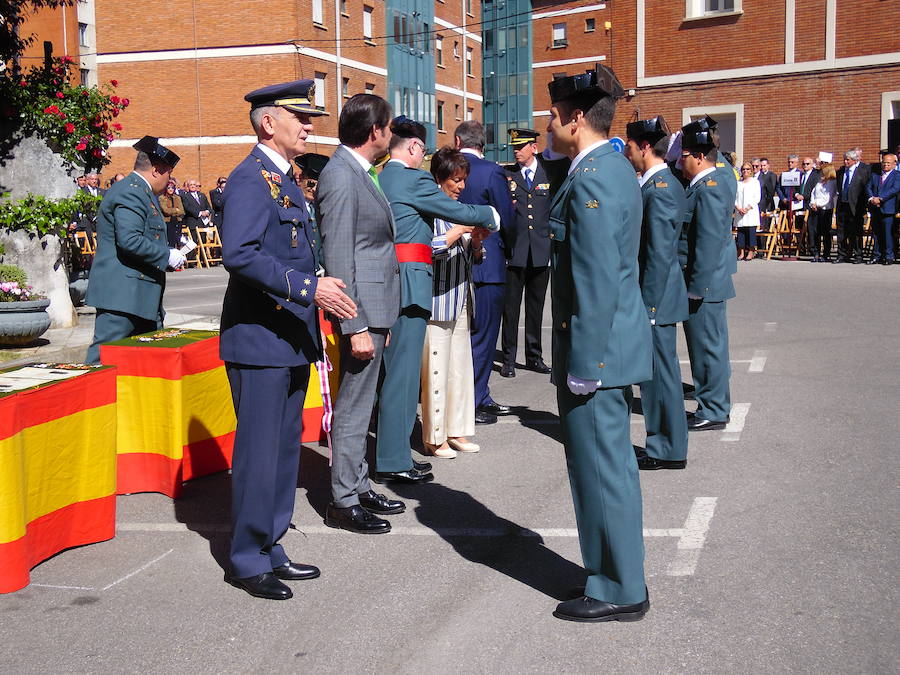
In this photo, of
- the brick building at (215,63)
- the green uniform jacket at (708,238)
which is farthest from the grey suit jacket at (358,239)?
the brick building at (215,63)

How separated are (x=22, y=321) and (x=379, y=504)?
6.49 meters

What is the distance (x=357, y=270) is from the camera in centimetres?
548

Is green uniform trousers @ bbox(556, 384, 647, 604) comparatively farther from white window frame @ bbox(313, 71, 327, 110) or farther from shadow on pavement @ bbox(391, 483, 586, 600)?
white window frame @ bbox(313, 71, 327, 110)

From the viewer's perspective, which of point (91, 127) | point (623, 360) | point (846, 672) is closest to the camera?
point (846, 672)

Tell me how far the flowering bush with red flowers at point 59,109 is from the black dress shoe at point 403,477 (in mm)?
7548

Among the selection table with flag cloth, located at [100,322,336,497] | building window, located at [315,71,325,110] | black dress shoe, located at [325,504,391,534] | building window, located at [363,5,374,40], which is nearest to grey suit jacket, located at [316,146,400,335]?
table with flag cloth, located at [100,322,336,497]

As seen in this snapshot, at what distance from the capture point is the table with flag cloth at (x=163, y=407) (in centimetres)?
615

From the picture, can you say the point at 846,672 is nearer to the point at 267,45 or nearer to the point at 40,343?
the point at 40,343

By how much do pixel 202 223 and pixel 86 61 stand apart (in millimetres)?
35781

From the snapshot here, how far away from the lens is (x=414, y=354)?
6410 millimetres

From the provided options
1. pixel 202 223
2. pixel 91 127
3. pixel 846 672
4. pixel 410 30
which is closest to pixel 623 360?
pixel 846 672

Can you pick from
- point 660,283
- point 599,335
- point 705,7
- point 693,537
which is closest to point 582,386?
point 599,335

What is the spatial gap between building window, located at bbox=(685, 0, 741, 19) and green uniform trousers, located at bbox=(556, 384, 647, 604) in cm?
2738

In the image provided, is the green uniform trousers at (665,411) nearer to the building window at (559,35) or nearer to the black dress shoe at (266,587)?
the black dress shoe at (266,587)
